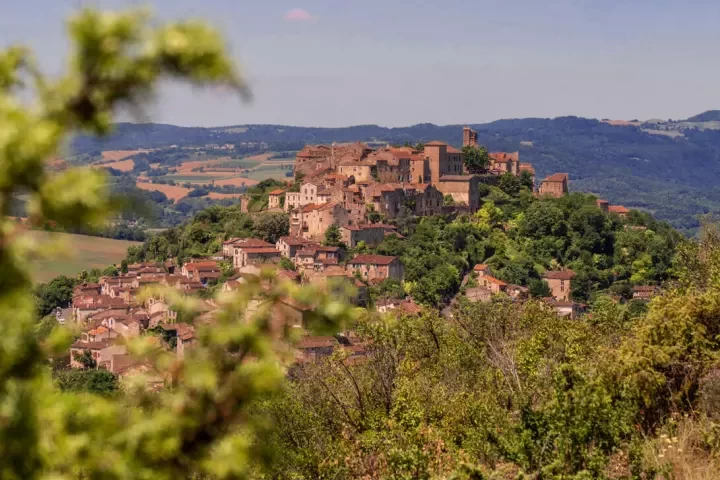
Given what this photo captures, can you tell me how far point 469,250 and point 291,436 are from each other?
58603 mm

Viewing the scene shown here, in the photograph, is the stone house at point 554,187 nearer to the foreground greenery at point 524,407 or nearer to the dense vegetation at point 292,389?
the dense vegetation at point 292,389

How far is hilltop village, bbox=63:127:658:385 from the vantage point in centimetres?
6062

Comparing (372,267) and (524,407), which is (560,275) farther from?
(524,407)

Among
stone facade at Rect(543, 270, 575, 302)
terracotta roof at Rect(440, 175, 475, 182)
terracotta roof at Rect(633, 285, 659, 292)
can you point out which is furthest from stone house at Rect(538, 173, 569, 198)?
terracotta roof at Rect(633, 285, 659, 292)

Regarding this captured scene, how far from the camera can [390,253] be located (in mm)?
69938

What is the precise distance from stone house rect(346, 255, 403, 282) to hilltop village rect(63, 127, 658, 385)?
2.8 inches

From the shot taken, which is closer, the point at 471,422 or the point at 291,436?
the point at 471,422

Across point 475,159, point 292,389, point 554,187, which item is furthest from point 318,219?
point 292,389

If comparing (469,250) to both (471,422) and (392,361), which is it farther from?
(471,422)

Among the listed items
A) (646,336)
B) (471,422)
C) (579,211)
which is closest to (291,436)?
(471,422)

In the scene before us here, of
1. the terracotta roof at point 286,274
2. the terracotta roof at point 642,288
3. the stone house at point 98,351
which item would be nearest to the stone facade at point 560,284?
the terracotta roof at point 642,288

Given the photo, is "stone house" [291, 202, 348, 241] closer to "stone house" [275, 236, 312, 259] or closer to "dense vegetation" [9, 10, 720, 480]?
"stone house" [275, 236, 312, 259]

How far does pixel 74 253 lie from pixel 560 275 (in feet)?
229

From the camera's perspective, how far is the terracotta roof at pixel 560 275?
70.9 meters
